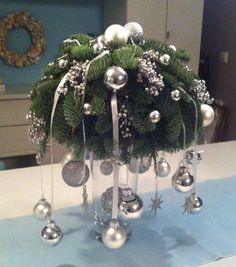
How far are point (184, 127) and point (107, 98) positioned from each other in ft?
0.56

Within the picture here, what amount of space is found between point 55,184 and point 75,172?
44 centimetres

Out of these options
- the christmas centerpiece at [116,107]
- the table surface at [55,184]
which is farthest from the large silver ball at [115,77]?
the table surface at [55,184]

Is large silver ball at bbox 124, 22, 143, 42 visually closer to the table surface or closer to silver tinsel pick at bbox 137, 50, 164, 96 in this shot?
silver tinsel pick at bbox 137, 50, 164, 96

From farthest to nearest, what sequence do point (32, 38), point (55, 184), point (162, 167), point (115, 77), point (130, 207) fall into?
point (32, 38)
point (55, 184)
point (162, 167)
point (130, 207)
point (115, 77)

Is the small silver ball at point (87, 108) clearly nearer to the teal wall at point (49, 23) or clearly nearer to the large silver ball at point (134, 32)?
the large silver ball at point (134, 32)

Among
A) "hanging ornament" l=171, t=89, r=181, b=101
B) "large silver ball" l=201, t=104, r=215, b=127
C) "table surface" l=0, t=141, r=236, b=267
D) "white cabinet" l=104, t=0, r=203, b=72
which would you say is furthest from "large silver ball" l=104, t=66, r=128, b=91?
"white cabinet" l=104, t=0, r=203, b=72

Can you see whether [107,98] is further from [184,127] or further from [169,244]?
[169,244]

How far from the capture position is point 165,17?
2967 mm

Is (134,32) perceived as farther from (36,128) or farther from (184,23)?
(184,23)

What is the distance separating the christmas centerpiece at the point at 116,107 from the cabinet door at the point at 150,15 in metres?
2.18

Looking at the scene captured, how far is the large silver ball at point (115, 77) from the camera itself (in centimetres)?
62

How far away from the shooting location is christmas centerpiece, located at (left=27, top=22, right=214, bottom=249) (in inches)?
26.1

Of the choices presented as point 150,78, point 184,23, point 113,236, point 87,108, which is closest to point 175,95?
point 150,78

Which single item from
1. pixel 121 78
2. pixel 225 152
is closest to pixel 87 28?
pixel 225 152
